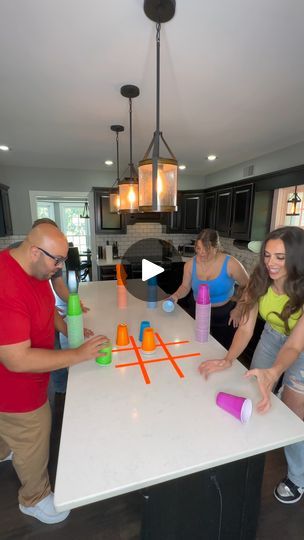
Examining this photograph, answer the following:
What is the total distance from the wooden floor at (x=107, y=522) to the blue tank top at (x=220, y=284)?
3.93 ft

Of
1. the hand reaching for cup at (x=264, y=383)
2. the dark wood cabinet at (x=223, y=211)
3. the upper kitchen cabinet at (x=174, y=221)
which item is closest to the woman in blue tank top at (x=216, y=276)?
the hand reaching for cup at (x=264, y=383)

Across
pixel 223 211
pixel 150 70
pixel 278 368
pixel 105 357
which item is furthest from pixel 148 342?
pixel 223 211

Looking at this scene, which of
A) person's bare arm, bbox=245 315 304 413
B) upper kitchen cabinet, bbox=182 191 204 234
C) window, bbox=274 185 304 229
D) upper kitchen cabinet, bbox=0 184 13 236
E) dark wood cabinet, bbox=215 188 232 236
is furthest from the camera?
upper kitchen cabinet, bbox=182 191 204 234

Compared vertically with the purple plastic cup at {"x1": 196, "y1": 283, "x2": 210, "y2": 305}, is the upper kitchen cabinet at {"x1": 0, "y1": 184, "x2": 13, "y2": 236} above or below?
above

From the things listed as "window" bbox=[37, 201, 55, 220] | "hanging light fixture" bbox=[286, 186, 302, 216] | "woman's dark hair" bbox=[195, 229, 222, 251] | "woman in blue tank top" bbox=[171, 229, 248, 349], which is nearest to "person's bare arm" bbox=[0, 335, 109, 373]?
"woman in blue tank top" bbox=[171, 229, 248, 349]

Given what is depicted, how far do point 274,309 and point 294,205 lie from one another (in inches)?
83.4

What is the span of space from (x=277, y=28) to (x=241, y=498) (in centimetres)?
205

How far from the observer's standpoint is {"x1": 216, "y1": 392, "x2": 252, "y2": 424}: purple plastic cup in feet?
2.77

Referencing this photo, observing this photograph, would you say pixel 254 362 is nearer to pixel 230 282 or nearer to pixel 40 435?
pixel 230 282

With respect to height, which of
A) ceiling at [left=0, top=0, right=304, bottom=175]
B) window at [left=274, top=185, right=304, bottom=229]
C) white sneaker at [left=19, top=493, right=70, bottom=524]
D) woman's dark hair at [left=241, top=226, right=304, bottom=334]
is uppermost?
ceiling at [left=0, top=0, right=304, bottom=175]

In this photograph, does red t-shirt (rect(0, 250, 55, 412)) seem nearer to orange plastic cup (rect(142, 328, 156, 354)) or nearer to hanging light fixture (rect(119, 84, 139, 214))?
orange plastic cup (rect(142, 328, 156, 354))

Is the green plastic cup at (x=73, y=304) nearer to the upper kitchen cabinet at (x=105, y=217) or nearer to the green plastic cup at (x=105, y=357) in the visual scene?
the green plastic cup at (x=105, y=357)

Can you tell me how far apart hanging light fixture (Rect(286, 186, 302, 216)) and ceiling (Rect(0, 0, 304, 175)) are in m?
0.61
